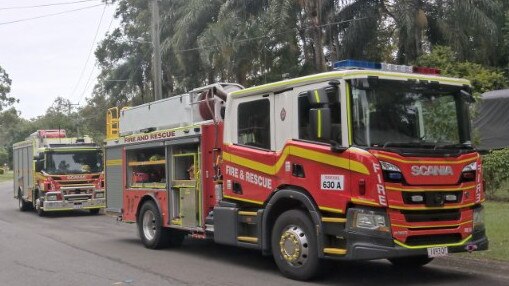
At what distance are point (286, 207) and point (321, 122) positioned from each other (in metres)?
1.67

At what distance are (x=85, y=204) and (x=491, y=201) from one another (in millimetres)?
13330

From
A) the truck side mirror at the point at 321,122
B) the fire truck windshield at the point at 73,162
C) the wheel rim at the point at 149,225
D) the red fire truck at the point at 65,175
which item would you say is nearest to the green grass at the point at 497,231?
the truck side mirror at the point at 321,122

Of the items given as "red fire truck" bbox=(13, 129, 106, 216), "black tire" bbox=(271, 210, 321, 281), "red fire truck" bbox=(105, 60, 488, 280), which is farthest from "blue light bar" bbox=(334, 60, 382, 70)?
"red fire truck" bbox=(13, 129, 106, 216)

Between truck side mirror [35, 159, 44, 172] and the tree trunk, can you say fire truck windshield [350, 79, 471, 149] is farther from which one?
truck side mirror [35, 159, 44, 172]

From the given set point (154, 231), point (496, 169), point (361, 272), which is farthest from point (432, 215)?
point (496, 169)

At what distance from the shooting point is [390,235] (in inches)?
286

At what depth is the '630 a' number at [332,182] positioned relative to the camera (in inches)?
302

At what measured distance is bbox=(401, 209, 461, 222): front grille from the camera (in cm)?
743

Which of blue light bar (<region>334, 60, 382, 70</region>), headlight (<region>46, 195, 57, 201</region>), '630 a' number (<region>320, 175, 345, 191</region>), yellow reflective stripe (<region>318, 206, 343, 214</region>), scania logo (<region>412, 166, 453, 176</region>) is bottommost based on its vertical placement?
headlight (<region>46, 195, 57, 201</region>)

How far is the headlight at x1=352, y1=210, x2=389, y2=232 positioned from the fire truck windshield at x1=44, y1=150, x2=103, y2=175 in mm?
15886

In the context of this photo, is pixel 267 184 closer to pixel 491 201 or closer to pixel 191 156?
pixel 191 156

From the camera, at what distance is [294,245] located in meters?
8.26

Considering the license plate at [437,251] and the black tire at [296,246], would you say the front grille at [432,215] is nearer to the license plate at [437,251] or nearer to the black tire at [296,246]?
the license plate at [437,251]

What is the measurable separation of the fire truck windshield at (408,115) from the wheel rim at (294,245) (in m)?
1.57
